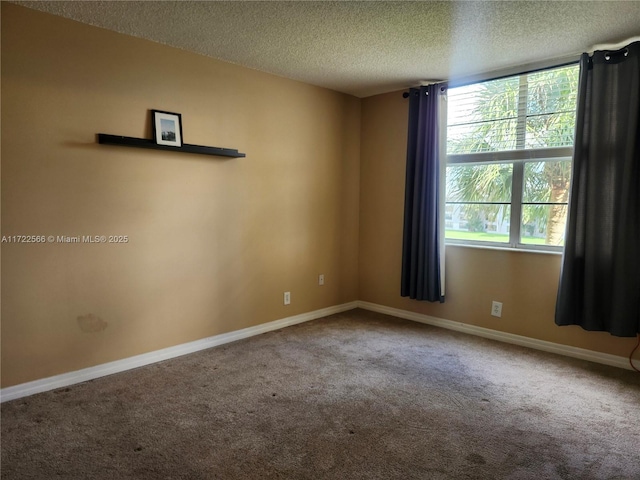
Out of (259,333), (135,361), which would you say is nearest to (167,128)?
(135,361)

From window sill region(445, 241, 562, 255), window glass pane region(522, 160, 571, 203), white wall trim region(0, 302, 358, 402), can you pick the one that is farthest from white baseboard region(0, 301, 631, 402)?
window glass pane region(522, 160, 571, 203)

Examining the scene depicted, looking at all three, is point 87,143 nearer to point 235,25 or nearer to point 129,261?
point 129,261

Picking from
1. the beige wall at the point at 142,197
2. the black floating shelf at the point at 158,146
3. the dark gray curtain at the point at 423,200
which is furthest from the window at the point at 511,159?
the black floating shelf at the point at 158,146

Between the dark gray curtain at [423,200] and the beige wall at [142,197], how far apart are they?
88cm

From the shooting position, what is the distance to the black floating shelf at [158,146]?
277cm

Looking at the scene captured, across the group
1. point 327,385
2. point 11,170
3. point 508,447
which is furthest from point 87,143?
point 508,447

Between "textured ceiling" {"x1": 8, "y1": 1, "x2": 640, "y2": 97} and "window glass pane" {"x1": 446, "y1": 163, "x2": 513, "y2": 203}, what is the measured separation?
87 centimetres

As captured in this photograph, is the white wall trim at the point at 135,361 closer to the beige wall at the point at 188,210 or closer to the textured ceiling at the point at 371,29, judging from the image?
the beige wall at the point at 188,210

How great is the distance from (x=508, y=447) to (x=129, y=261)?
2.67m

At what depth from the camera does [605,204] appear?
301cm

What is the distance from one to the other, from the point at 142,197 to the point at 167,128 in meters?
0.56

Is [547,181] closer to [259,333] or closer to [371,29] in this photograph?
[371,29]

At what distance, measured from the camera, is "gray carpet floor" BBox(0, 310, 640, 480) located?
1913 mm

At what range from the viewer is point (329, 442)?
6.89ft
